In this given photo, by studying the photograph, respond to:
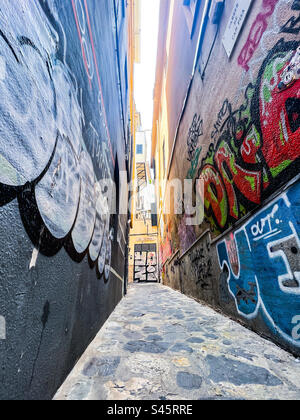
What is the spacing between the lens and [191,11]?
5109 millimetres

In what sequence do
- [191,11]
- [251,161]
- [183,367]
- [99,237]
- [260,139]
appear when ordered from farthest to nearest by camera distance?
1. [191,11]
2. [99,237]
3. [251,161]
4. [260,139]
5. [183,367]

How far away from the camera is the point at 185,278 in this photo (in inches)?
274

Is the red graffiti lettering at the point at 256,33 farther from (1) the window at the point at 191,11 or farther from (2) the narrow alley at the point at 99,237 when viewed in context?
(1) the window at the point at 191,11

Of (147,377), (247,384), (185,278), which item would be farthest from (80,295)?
(185,278)

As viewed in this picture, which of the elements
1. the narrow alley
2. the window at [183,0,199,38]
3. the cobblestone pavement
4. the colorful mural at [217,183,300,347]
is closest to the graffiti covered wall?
the narrow alley

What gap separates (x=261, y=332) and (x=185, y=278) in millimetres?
4716

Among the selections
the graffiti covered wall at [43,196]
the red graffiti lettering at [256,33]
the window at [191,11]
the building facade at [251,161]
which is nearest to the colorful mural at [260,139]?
the building facade at [251,161]

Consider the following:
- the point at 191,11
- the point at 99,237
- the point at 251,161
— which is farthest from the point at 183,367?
the point at 191,11

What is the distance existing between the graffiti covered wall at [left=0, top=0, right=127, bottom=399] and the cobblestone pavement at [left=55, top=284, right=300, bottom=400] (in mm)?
237

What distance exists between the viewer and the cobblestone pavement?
1305mm

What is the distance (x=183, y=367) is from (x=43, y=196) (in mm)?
1895

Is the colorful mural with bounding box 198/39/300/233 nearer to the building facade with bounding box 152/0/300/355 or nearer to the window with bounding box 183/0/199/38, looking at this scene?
the building facade with bounding box 152/0/300/355

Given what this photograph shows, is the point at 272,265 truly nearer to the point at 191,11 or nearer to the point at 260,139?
the point at 260,139
